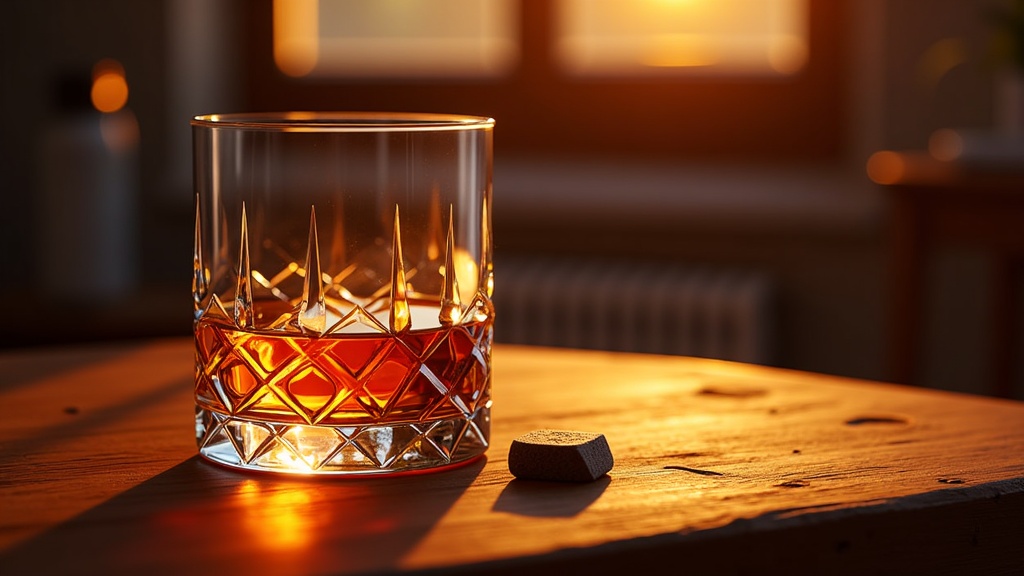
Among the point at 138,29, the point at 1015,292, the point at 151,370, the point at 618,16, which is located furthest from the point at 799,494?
the point at 138,29

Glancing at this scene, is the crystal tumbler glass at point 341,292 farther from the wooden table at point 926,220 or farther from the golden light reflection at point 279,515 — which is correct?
the wooden table at point 926,220

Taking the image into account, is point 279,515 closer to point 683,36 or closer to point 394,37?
point 683,36

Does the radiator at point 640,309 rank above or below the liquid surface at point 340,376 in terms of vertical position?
below

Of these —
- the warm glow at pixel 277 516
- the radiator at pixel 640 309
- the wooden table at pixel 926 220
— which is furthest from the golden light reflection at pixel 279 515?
the radiator at pixel 640 309

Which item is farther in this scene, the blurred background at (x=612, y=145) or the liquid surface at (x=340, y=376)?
the blurred background at (x=612, y=145)

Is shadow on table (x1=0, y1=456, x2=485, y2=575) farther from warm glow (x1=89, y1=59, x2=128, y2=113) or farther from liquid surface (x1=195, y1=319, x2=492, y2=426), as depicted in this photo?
warm glow (x1=89, y1=59, x2=128, y2=113)

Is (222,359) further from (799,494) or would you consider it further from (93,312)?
(93,312)

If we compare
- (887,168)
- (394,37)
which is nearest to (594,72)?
(394,37)

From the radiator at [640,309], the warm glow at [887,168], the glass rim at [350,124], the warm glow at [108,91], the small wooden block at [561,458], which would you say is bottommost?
the radiator at [640,309]
